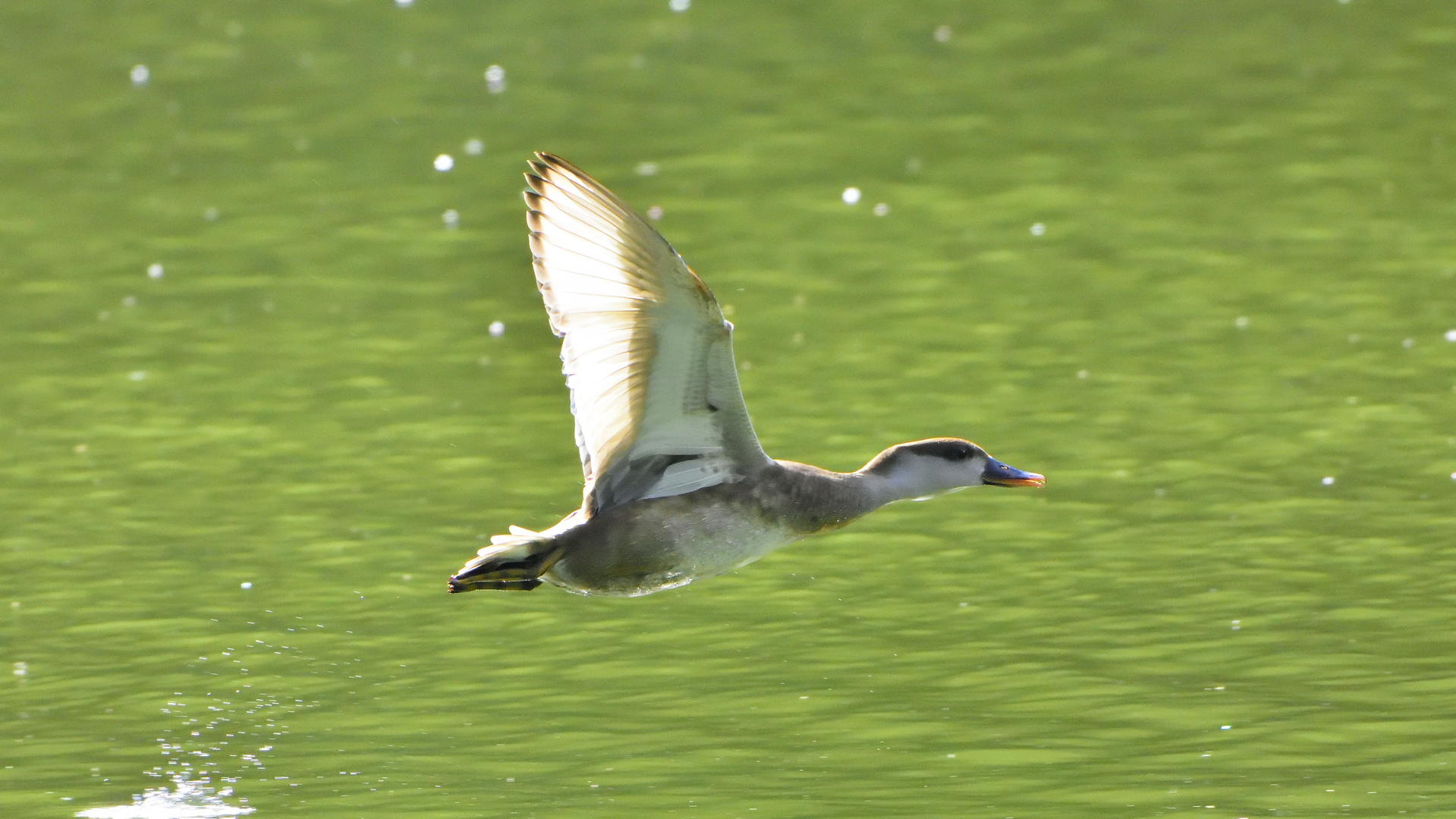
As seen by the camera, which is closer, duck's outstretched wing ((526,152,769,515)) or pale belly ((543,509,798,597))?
duck's outstretched wing ((526,152,769,515))

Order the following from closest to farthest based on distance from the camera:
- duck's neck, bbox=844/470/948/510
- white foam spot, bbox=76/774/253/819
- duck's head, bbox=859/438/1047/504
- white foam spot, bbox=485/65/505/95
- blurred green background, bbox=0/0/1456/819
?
duck's neck, bbox=844/470/948/510 < duck's head, bbox=859/438/1047/504 < white foam spot, bbox=76/774/253/819 < blurred green background, bbox=0/0/1456/819 < white foam spot, bbox=485/65/505/95

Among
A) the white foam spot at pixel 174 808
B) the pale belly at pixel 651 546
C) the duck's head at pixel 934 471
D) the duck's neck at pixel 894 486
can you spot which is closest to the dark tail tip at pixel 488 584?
the pale belly at pixel 651 546

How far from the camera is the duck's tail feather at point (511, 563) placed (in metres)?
8.38

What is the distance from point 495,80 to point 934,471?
14.0 metres

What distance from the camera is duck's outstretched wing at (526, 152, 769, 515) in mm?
8320

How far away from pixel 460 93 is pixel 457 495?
930 cm

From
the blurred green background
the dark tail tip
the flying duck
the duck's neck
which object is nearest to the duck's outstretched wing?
the flying duck

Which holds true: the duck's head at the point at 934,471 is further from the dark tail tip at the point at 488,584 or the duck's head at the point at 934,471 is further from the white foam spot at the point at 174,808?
the white foam spot at the point at 174,808

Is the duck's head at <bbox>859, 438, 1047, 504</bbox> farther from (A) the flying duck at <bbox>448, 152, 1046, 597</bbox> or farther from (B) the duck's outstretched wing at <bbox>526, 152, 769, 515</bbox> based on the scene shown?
(B) the duck's outstretched wing at <bbox>526, 152, 769, 515</bbox>

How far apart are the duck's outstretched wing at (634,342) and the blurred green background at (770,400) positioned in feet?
5.27

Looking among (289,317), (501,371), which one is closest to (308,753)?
(501,371)

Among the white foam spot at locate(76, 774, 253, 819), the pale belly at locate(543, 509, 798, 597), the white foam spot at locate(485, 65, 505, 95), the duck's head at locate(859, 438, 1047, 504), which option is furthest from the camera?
the white foam spot at locate(485, 65, 505, 95)

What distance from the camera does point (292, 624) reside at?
39.5 ft

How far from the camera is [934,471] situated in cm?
940
